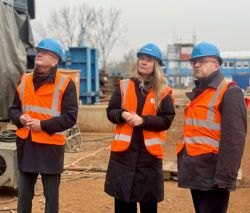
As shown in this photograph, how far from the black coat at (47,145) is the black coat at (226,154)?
1236 millimetres

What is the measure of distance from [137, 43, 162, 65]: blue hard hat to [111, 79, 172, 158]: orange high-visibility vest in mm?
291

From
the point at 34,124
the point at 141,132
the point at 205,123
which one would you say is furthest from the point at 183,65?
the point at 205,123

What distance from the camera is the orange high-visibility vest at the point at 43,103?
3885 mm

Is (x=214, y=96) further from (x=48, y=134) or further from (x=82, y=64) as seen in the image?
(x=82, y=64)

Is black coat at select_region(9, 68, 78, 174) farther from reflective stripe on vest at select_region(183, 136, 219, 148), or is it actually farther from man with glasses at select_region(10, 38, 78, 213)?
reflective stripe on vest at select_region(183, 136, 219, 148)

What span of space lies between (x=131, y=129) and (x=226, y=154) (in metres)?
→ 0.99

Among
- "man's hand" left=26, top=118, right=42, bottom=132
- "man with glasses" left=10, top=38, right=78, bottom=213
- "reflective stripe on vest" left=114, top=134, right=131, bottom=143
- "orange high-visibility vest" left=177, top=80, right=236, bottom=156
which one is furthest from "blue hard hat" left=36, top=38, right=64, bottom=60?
"orange high-visibility vest" left=177, top=80, right=236, bottom=156

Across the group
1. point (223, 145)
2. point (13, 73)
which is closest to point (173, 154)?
point (13, 73)

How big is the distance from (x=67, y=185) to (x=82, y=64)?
9.16m

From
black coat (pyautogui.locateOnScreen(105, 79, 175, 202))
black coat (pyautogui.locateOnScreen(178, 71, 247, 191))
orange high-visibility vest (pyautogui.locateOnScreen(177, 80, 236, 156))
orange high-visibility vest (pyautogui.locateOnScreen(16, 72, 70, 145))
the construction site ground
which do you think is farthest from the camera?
the construction site ground

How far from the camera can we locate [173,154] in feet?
30.5

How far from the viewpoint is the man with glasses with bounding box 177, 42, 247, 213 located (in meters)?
3.16

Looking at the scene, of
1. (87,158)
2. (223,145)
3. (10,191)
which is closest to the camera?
(223,145)

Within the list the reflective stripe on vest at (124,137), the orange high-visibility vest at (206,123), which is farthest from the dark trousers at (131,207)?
the orange high-visibility vest at (206,123)
